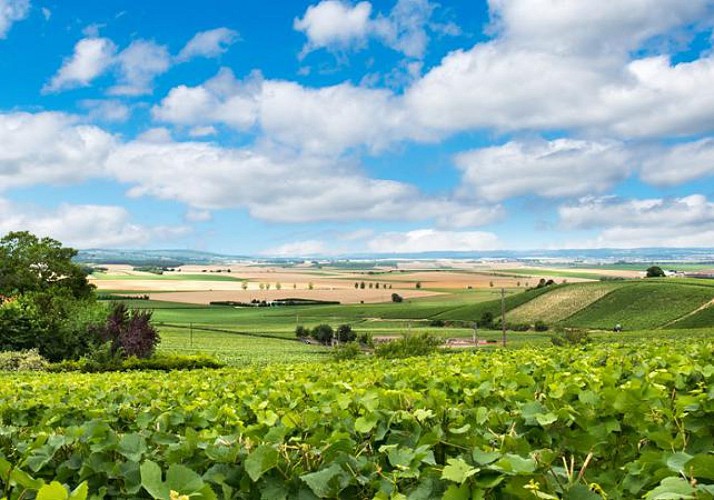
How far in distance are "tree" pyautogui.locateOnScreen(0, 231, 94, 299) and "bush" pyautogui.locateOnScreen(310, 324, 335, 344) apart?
17.2 metres

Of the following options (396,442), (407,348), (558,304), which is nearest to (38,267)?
(407,348)

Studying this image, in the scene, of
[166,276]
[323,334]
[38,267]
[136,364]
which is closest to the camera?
[136,364]

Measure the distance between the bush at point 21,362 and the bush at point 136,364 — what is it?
0.79m

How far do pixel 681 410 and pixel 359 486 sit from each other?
1.60m

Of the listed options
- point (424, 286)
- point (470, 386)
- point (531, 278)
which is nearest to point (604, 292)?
point (424, 286)

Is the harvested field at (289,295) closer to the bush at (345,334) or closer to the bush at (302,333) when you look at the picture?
the bush at (302,333)

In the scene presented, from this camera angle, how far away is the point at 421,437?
2.86 m

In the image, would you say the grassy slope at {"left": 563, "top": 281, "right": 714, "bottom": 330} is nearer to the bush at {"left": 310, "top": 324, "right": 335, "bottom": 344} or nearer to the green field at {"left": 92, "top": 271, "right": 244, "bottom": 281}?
the bush at {"left": 310, "top": 324, "right": 335, "bottom": 344}

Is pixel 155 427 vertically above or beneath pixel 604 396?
beneath

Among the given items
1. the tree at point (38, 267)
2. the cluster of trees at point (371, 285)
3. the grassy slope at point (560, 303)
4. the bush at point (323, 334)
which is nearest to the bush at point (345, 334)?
the bush at point (323, 334)

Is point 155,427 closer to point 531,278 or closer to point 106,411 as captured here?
point 106,411

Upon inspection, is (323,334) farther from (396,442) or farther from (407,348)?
(396,442)

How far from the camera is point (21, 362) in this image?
938 inches

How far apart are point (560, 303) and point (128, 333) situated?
51.4m
